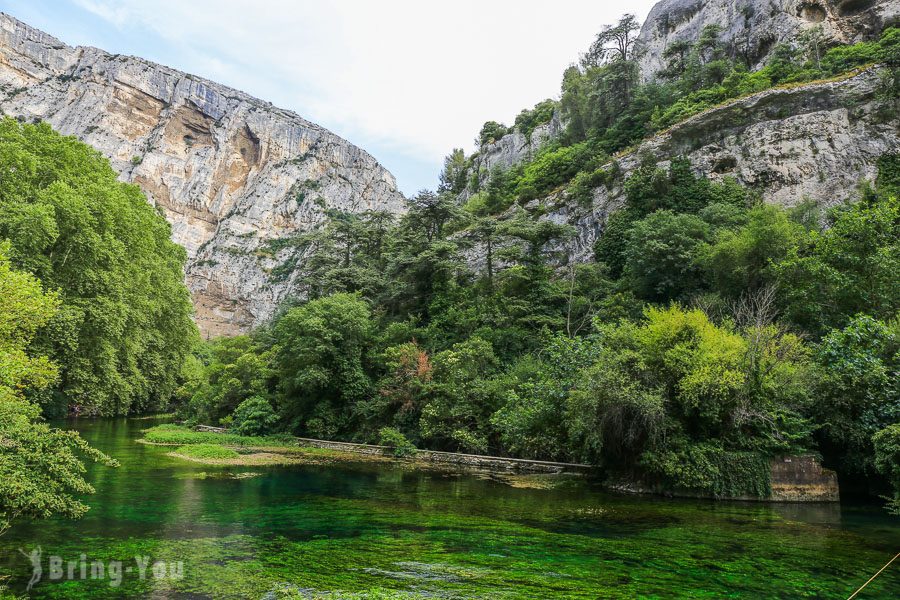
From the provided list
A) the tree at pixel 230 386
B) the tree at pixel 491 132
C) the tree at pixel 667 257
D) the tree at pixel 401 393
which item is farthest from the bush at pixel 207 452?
the tree at pixel 491 132

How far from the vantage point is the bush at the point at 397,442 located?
22.7 metres

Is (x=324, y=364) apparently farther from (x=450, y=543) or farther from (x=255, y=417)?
(x=450, y=543)

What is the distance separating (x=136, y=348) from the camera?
27812mm

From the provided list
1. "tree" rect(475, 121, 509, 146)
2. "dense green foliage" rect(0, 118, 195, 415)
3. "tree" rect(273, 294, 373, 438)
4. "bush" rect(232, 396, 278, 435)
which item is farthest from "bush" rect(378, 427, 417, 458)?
"tree" rect(475, 121, 509, 146)

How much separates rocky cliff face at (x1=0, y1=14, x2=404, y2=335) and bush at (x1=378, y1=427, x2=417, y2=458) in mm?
62809

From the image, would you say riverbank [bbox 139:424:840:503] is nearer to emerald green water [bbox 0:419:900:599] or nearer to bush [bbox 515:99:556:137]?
emerald green water [bbox 0:419:900:599]

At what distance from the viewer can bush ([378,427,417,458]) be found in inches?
893

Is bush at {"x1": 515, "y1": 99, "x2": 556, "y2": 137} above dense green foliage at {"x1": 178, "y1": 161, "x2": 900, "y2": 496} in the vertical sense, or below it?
above

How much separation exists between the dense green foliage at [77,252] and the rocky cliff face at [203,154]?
55.0 metres

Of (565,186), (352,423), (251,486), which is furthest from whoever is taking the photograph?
(565,186)

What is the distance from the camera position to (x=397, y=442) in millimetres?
22969

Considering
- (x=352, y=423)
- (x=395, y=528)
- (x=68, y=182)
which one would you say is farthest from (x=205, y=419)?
(x=395, y=528)

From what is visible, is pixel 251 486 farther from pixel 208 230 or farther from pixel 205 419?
→ pixel 208 230

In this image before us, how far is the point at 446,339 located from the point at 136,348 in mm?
17600
